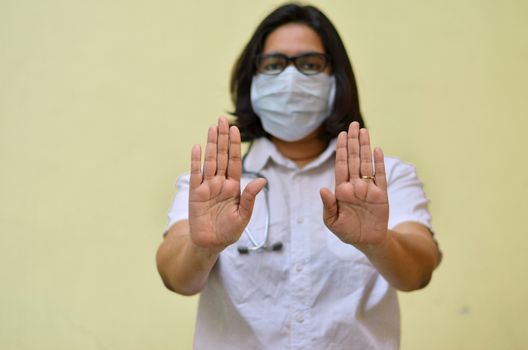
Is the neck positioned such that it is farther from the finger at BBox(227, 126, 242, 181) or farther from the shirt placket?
the finger at BBox(227, 126, 242, 181)

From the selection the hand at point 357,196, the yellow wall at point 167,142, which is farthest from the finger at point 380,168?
the yellow wall at point 167,142

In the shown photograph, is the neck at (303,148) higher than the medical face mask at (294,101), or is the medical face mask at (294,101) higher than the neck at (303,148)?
the medical face mask at (294,101)

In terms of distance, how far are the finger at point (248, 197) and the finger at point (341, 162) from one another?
0.41 feet

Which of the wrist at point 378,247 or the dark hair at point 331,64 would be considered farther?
the dark hair at point 331,64

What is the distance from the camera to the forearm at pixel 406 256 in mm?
970

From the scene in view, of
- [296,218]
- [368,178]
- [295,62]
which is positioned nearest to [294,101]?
[295,62]

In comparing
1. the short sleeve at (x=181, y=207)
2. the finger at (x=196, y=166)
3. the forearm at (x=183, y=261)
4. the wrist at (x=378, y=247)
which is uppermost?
the finger at (x=196, y=166)

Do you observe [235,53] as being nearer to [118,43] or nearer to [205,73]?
[205,73]

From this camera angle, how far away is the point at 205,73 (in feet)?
6.08

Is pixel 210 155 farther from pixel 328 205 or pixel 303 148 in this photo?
pixel 303 148

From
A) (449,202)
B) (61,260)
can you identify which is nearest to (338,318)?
(449,202)

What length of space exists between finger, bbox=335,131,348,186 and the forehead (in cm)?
38

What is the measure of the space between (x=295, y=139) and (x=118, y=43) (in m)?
Result: 0.85

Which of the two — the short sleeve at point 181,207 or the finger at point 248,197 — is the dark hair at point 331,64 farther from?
the finger at point 248,197
